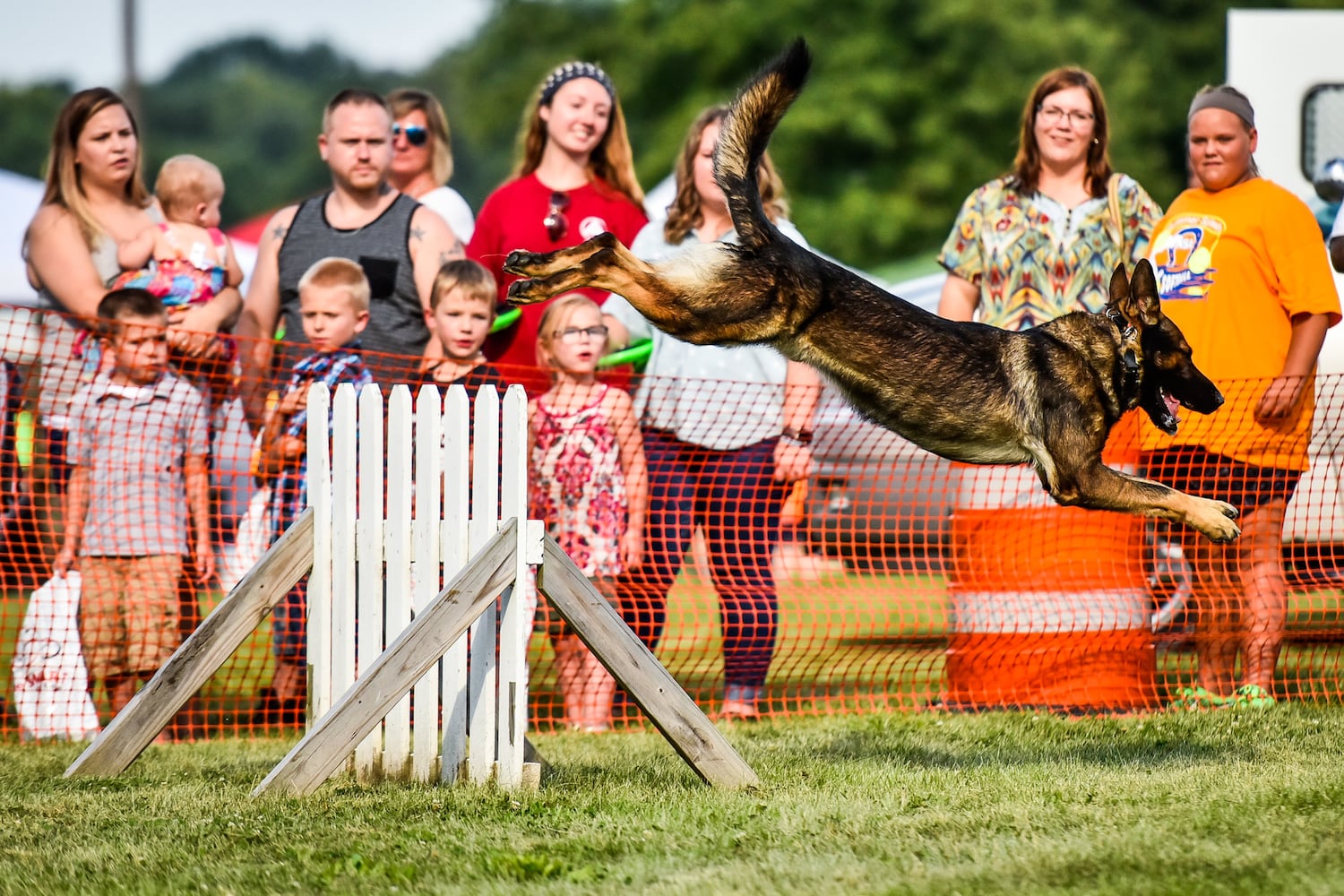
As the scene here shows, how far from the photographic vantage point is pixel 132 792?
5.09 m

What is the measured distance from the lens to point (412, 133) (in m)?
7.80

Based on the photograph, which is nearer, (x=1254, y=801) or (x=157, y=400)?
(x=1254, y=801)

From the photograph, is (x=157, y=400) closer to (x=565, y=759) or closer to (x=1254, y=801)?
(x=565, y=759)

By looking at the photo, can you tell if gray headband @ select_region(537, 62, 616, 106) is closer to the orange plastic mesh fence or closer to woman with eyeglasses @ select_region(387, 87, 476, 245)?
woman with eyeglasses @ select_region(387, 87, 476, 245)

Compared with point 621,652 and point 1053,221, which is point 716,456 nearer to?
point 1053,221

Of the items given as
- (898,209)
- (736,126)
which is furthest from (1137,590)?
(898,209)

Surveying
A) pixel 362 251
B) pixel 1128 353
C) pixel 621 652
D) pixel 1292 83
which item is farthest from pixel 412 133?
pixel 1292 83

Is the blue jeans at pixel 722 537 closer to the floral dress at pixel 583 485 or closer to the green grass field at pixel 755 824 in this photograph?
the floral dress at pixel 583 485

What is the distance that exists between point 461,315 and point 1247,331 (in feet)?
11.0

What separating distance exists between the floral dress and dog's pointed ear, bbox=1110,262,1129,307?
247 cm

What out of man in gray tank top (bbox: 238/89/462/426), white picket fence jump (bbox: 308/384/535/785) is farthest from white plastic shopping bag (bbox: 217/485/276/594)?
white picket fence jump (bbox: 308/384/535/785)

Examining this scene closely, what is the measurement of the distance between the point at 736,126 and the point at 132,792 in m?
2.97

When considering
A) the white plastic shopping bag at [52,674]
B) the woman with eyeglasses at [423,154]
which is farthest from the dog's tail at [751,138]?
the white plastic shopping bag at [52,674]

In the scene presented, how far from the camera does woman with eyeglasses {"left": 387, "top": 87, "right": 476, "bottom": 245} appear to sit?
7.80m
